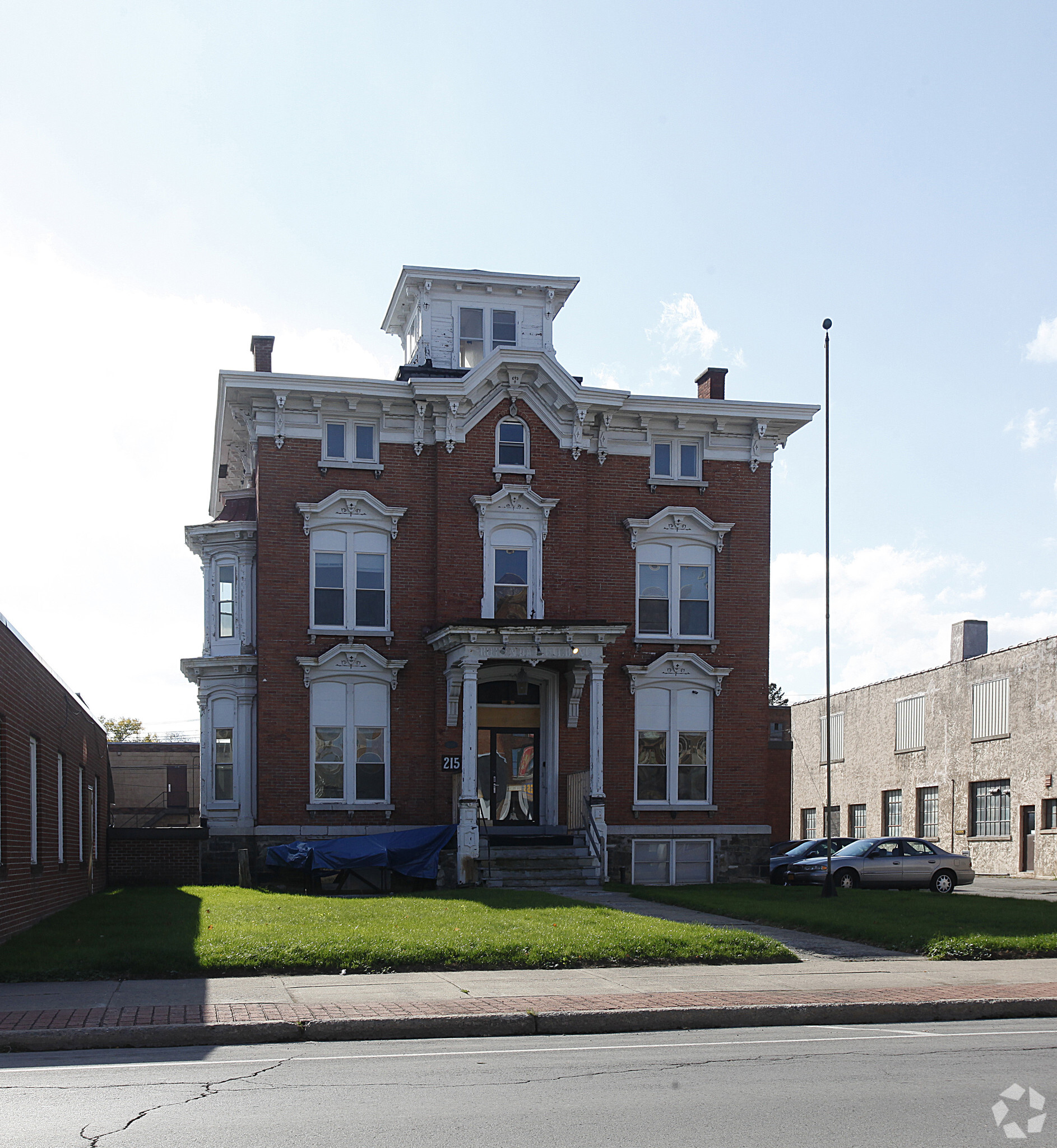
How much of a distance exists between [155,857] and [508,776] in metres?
8.03

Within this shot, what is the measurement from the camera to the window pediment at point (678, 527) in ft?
103

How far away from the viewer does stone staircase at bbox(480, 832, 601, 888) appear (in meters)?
27.1

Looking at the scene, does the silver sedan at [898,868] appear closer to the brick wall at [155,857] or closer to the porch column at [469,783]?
the porch column at [469,783]

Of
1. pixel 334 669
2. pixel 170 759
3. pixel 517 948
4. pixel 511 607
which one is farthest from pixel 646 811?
pixel 170 759

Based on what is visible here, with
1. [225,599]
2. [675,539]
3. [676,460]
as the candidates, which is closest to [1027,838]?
[675,539]

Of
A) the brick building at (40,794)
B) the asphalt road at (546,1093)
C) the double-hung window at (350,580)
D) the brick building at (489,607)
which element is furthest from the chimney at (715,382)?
the asphalt road at (546,1093)

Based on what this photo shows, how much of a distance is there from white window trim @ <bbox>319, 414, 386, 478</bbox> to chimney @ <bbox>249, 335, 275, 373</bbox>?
257cm

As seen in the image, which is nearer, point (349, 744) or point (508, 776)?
point (349, 744)

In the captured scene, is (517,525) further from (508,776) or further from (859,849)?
(859,849)

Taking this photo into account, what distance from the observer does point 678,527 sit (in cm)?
3170

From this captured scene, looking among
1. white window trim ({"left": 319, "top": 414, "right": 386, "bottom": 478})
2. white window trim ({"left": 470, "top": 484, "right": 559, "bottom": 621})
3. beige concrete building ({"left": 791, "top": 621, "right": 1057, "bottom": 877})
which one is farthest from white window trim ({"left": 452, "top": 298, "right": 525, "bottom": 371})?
beige concrete building ({"left": 791, "top": 621, "right": 1057, "bottom": 877})

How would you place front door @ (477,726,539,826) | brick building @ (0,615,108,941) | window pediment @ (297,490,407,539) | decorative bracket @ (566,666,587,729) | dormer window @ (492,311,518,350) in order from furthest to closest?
1. dormer window @ (492,311,518,350)
2. front door @ (477,726,539,826)
3. window pediment @ (297,490,407,539)
4. decorative bracket @ (566,666,587,729)
5. brick building @ (0,615,108,941)

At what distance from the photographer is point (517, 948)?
1522 centimetres

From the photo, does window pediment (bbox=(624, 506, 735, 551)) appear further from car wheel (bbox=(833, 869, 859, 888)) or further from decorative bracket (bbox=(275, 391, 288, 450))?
decorative bracket (bbox=(275, 391, 288, 450))
